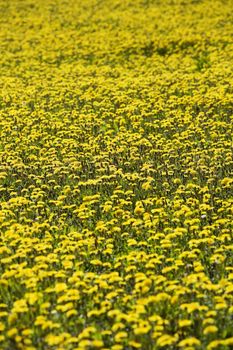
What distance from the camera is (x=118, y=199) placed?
1030 centimetres

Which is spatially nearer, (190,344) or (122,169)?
(190,344)

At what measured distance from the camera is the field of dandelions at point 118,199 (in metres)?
6.89

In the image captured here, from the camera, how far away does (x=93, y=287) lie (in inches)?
290

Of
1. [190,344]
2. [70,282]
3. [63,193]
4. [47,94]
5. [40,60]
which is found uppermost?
[40,60]

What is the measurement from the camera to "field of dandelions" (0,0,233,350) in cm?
689

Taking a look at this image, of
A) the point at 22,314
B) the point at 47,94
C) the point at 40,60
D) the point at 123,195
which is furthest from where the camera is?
the point at 40,60

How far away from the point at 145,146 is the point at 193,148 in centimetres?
98

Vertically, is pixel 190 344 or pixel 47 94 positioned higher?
pixel 47 94

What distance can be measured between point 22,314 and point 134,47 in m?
16.9

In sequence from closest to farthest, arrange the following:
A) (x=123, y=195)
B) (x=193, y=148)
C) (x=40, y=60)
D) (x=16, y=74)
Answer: (x=123, y=195)
(x=193, y=148)
(x=16, y=74)
(x=40, y=60)

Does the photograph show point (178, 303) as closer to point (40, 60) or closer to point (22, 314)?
point (22, 314)

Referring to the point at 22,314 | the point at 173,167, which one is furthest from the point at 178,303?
the point at 173,167

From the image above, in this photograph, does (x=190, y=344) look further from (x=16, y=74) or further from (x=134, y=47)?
(x=134, y=47)

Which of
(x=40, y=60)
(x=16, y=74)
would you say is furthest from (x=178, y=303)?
(x=40, y=60)
